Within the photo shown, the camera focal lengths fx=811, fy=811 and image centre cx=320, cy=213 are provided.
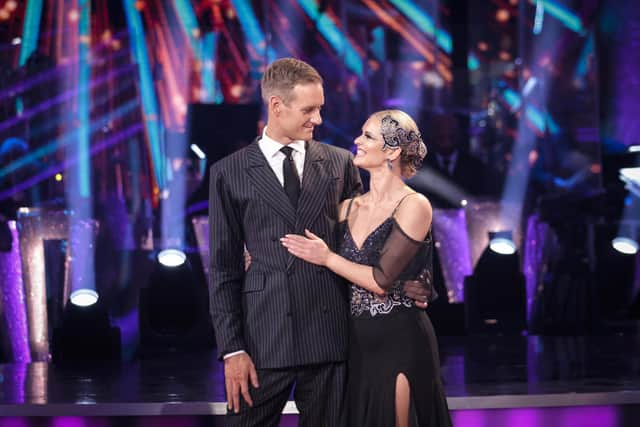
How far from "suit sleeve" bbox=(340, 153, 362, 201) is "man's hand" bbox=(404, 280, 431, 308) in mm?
328

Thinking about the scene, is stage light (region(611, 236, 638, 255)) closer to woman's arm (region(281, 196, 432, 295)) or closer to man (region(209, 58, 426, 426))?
woman's arm (region(281, 196, 432, 295))

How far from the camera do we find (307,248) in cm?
227

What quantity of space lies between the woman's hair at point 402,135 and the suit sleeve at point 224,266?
1.68 feet

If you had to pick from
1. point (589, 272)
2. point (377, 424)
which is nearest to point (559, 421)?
point (377, 424)

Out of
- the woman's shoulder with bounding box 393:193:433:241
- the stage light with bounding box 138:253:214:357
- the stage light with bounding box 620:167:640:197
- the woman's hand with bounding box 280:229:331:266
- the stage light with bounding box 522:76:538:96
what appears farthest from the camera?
the stage light with bounding box 522:76:538:96

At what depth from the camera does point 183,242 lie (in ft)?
22.1

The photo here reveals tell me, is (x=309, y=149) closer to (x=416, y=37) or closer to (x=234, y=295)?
(x=234, y=295)

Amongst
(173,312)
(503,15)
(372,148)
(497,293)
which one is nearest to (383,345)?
(372,148)

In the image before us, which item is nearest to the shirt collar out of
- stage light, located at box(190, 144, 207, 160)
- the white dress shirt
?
the white dress shirt

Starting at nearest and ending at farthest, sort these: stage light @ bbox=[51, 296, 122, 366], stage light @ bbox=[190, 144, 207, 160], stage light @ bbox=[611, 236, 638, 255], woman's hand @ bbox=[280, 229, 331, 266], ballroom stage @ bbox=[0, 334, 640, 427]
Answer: woman's hand @ bbox=[280, 229, 331, 266], ballroom stage @ bbox=[0, 334, 640, 427], stage light @ bbox=[51, 296, 122, 366], stage light @ bbox=[611, 236, 638, 255], stage light @ bbox=[190, 144, 207, 160]

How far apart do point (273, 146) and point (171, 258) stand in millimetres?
3582

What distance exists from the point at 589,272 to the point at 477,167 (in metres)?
1.65

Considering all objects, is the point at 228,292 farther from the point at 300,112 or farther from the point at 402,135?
the point at 402,135

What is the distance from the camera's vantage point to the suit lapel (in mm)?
2320
